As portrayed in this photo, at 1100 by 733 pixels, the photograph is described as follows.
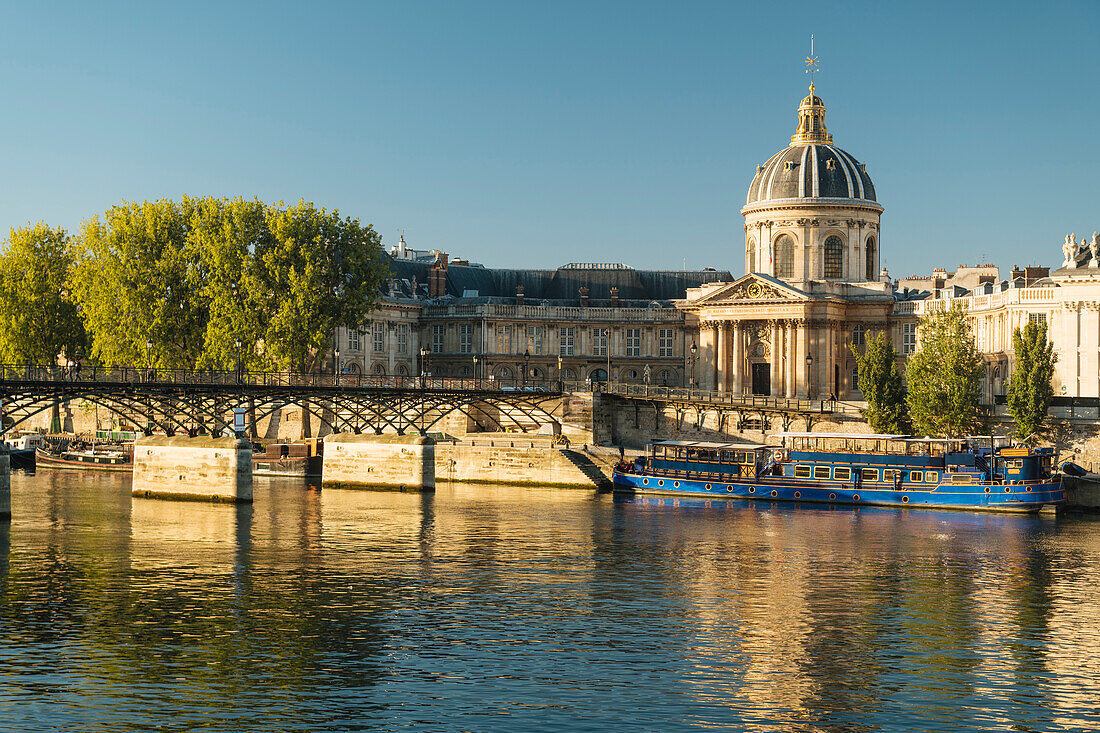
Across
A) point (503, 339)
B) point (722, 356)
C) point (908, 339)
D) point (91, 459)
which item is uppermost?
point (503, 339)

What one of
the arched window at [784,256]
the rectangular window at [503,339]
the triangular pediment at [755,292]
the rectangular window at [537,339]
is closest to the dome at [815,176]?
the arched window at [784,256]

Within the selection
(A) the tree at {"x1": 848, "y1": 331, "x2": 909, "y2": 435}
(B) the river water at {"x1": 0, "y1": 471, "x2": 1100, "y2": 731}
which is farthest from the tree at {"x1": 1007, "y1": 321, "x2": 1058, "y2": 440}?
(B) the river water at {"x1": 0, "y1": 471, "x2": 1100, "y2": 731}

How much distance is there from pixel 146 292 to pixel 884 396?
47309 mm

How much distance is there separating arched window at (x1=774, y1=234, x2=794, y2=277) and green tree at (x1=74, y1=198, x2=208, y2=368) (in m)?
52.4

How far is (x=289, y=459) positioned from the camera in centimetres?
9462

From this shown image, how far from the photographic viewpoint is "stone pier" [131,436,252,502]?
71.1 metres

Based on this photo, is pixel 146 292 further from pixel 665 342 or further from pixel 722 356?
pixel 665 342

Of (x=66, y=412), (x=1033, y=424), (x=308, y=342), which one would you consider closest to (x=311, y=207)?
(x=308, y=342)

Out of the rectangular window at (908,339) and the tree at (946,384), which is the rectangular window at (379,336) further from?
the tree at (946,384)

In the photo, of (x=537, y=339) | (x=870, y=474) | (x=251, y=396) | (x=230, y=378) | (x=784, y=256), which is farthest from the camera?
(x=537, y=339)

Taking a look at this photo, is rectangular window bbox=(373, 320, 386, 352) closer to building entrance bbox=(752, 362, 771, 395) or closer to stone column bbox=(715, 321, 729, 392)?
stone column bbox=(715, 321, 729, 392)

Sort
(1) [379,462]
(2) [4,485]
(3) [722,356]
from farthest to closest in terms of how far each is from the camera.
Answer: (3) [722,356] < (1) [379,462] < (2) [4,485]

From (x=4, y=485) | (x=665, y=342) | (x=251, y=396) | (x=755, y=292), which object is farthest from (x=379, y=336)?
(x=4, y=485)

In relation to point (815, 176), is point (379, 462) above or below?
below
